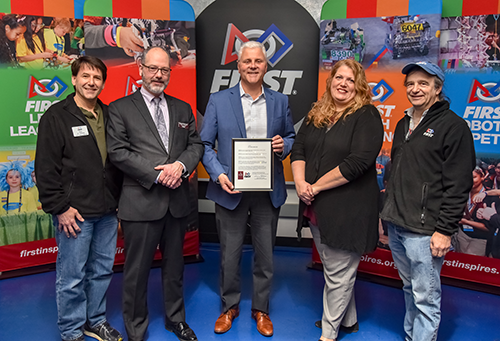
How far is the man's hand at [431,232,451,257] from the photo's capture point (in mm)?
2129

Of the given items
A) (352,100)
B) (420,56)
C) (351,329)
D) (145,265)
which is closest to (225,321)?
(145,265)

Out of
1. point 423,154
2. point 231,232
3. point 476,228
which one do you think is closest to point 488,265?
point 476,228

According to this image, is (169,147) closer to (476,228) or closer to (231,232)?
(231,232)

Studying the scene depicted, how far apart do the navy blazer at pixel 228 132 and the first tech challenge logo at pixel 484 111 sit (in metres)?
2.08

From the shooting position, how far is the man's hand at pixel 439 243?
2.13 meters

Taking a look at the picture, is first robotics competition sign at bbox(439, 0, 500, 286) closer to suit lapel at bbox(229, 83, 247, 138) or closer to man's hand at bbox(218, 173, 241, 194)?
suit lapel at bbox(229, 83, 247, 138)

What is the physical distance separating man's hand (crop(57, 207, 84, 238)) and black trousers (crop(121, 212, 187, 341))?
0.97 feet

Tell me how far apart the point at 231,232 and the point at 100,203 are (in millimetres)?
985

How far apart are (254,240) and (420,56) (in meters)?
2.44

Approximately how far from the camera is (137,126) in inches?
93.7

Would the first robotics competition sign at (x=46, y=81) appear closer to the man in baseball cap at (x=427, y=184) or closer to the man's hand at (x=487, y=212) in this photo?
the man in baseball cap at (x=427, y=184)

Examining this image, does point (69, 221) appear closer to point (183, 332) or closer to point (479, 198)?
point (183, 332)

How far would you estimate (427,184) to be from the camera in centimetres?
217

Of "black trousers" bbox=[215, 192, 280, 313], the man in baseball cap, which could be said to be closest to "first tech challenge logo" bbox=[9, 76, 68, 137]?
"black trousers" bbox=[215, 192, 280, 313]
